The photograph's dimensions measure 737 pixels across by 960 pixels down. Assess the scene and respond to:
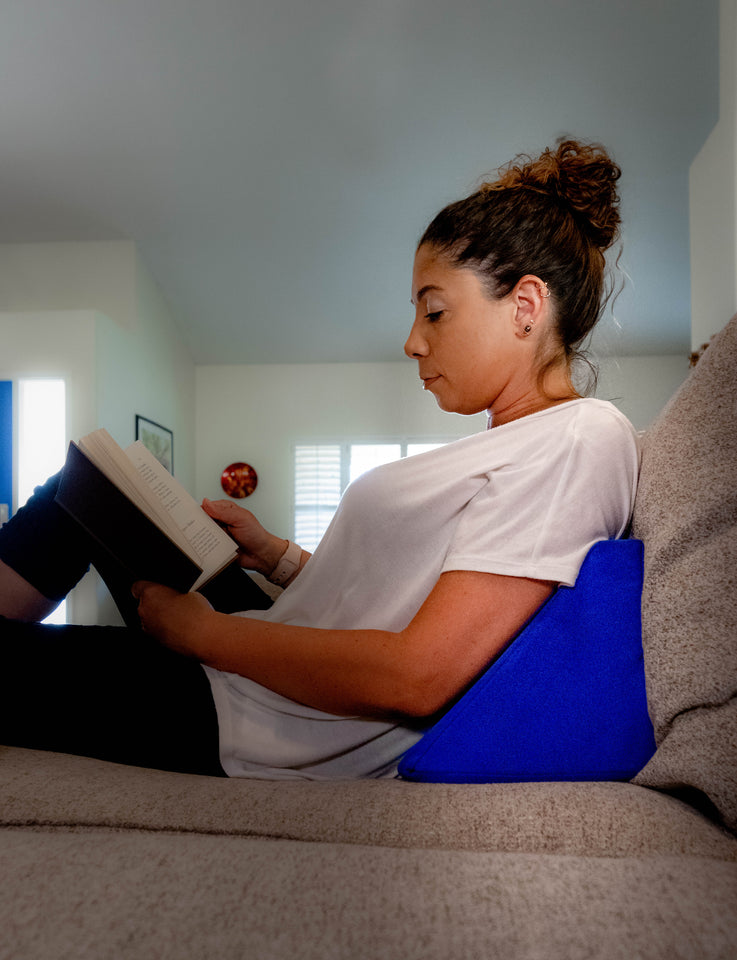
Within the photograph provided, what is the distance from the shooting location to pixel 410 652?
0.68 metres

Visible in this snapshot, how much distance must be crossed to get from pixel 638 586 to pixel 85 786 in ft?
1.81

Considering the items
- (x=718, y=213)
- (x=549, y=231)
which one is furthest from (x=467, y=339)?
(x=718, y=213)

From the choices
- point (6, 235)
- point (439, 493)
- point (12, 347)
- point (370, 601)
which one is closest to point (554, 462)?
point (439, 493)

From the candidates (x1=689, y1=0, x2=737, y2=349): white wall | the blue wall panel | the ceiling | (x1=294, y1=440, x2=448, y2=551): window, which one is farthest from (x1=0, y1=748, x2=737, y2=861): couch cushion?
(x1=294, y1=440, x2=448, y2=551): window

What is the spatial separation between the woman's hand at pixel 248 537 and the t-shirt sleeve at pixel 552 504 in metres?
0.53

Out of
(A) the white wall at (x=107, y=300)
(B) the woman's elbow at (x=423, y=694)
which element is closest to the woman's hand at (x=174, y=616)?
(B) the woman's elbow at (x=423, y=694)

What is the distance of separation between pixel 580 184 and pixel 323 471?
5347 millimetres

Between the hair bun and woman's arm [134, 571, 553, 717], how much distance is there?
0.57 metres

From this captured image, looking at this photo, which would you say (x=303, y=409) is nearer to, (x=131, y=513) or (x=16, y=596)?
(x=16, y=596)

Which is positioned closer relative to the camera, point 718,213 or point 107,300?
point 718,213

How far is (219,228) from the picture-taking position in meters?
4.67

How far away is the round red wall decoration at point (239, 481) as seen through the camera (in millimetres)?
6191

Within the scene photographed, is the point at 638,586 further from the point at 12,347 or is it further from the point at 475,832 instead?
the point at 12,347

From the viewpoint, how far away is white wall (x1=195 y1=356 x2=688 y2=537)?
6.24m
